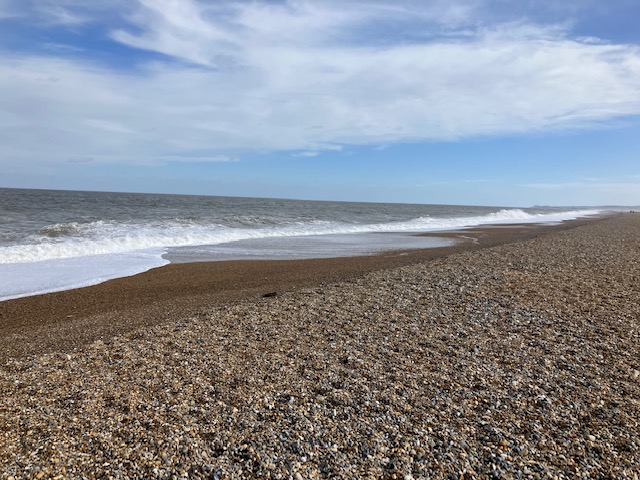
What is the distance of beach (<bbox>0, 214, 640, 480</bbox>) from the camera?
351cm

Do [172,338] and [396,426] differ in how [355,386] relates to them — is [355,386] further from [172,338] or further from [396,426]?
[172,338]

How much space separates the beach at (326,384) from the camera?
11.5ft

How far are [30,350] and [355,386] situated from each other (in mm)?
4358

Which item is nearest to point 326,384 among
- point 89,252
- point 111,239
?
point 89,252

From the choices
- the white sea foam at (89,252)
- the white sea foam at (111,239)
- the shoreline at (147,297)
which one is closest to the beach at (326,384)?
the shoreline at (147,297)

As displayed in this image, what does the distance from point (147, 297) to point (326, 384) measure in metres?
5.95

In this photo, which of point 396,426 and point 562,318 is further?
point 562,318

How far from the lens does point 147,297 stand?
9562mm

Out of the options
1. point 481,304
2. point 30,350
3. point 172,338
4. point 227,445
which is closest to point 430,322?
point 481,304

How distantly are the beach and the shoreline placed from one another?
0.07 metres

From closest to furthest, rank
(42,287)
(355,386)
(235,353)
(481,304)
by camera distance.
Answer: (355,386) → (235,353) → (481,304) → (42,287)

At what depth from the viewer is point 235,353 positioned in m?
5.77

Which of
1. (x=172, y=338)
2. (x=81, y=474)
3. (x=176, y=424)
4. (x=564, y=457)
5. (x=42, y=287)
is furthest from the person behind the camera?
(x=42, y=287)

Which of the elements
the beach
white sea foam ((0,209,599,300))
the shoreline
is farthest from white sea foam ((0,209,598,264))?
the beach
